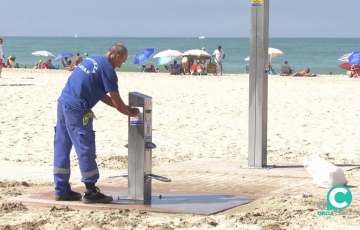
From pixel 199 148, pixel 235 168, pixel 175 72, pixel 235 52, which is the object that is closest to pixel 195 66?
pixel 175 72

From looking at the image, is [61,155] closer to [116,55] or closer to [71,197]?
[71,197]

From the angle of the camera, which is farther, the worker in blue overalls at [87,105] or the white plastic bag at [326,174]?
the white plastic bag at [326,174]

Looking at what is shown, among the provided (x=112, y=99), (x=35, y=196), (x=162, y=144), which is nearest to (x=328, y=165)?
(x=112, y=99)

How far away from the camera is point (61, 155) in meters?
5.54

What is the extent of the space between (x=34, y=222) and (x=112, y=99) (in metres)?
1.29

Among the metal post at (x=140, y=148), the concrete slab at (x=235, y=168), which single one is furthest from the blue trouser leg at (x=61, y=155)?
the concrete slab at (x=235, y=168)

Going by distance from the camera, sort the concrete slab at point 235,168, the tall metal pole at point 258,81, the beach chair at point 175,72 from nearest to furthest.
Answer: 1. the concrete slab at point 235,168
2. the tall metal pole at point 258,81
3. the beach chair at point 175,72

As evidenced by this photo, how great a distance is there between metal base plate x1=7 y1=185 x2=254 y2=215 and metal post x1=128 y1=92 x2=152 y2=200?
0.12m

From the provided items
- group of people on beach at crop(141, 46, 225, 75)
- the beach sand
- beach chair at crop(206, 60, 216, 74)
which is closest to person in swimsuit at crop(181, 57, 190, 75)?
group of people on beach at crop(141, 46, 225, 75)

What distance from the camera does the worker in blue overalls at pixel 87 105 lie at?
5289 millimetres

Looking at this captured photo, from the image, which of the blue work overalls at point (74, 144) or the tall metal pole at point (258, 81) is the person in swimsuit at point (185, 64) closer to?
the tall metal pole at point (258, 81)

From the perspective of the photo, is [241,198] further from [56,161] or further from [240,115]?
[240,115]

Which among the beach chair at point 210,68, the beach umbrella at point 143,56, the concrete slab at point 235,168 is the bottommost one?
the concrete slab at point 235,168

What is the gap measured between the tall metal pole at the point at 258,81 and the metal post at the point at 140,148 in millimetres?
2366
